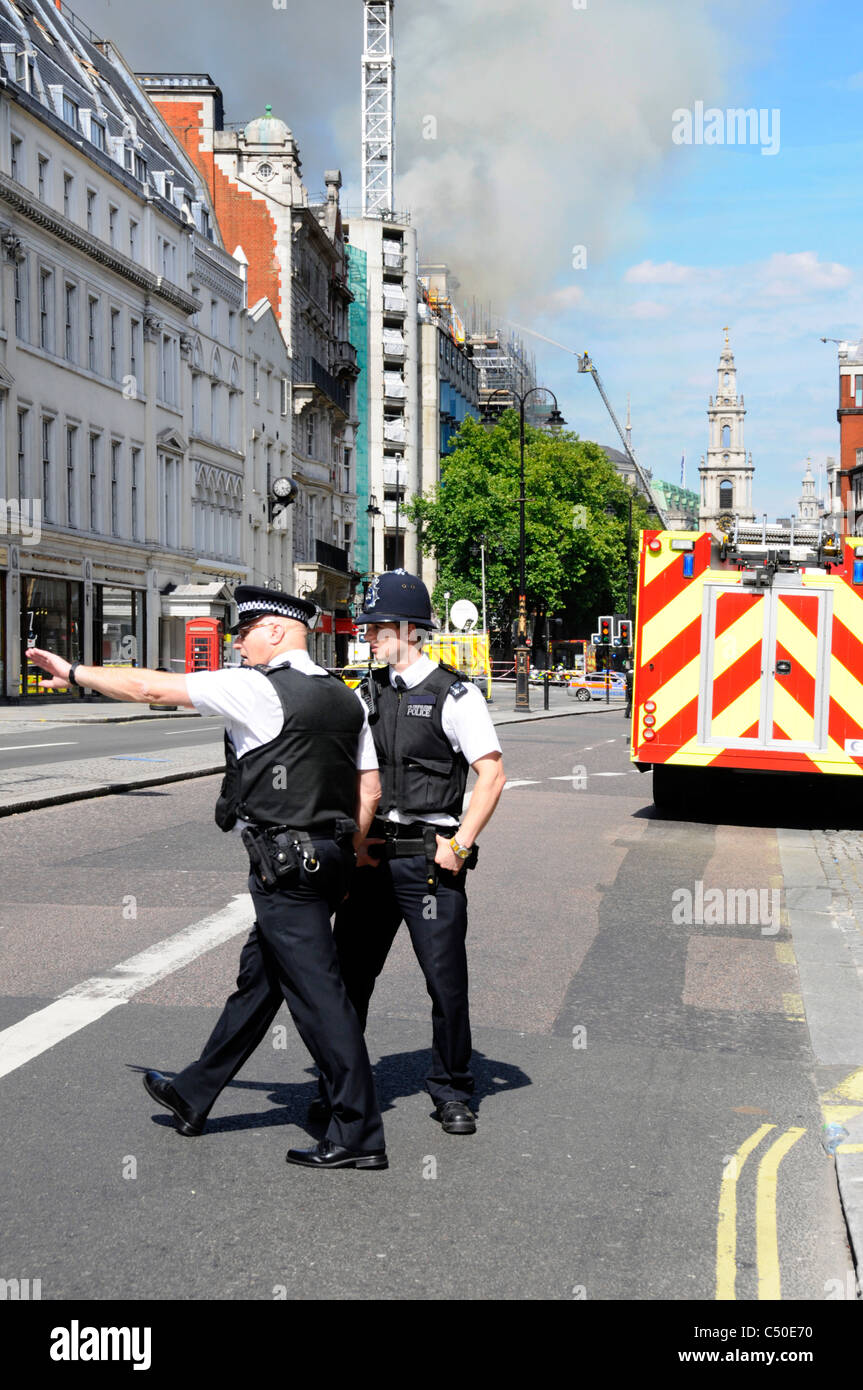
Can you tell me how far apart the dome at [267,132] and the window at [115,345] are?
859 inches

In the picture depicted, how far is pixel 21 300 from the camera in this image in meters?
41.4

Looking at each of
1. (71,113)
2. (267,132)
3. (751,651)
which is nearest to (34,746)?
(751,651)

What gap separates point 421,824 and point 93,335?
43.8 m

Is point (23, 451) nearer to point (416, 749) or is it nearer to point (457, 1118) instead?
point (416, 749)

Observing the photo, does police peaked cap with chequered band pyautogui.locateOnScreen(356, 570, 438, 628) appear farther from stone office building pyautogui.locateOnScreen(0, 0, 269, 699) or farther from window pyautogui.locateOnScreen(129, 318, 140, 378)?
window pyautogui.locateOnScreen(129, 318, 140, 378)

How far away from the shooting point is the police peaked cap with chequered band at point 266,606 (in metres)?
4.96

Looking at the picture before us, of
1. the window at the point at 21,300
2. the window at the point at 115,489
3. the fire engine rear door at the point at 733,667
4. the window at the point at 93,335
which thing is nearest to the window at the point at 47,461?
the window at the point at 21,300

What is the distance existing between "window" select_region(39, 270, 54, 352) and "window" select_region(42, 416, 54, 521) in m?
1.98

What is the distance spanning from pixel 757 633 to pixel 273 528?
51.2 metres

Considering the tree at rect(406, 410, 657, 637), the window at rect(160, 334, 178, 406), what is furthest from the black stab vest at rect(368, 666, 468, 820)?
the tree at rect(406, 410, 657, 637)

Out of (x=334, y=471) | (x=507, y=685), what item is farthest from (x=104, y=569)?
(x=507, y=685)

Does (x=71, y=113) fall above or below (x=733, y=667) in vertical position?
above

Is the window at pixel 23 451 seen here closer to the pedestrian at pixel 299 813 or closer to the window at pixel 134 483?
the window at pixel 134 483
